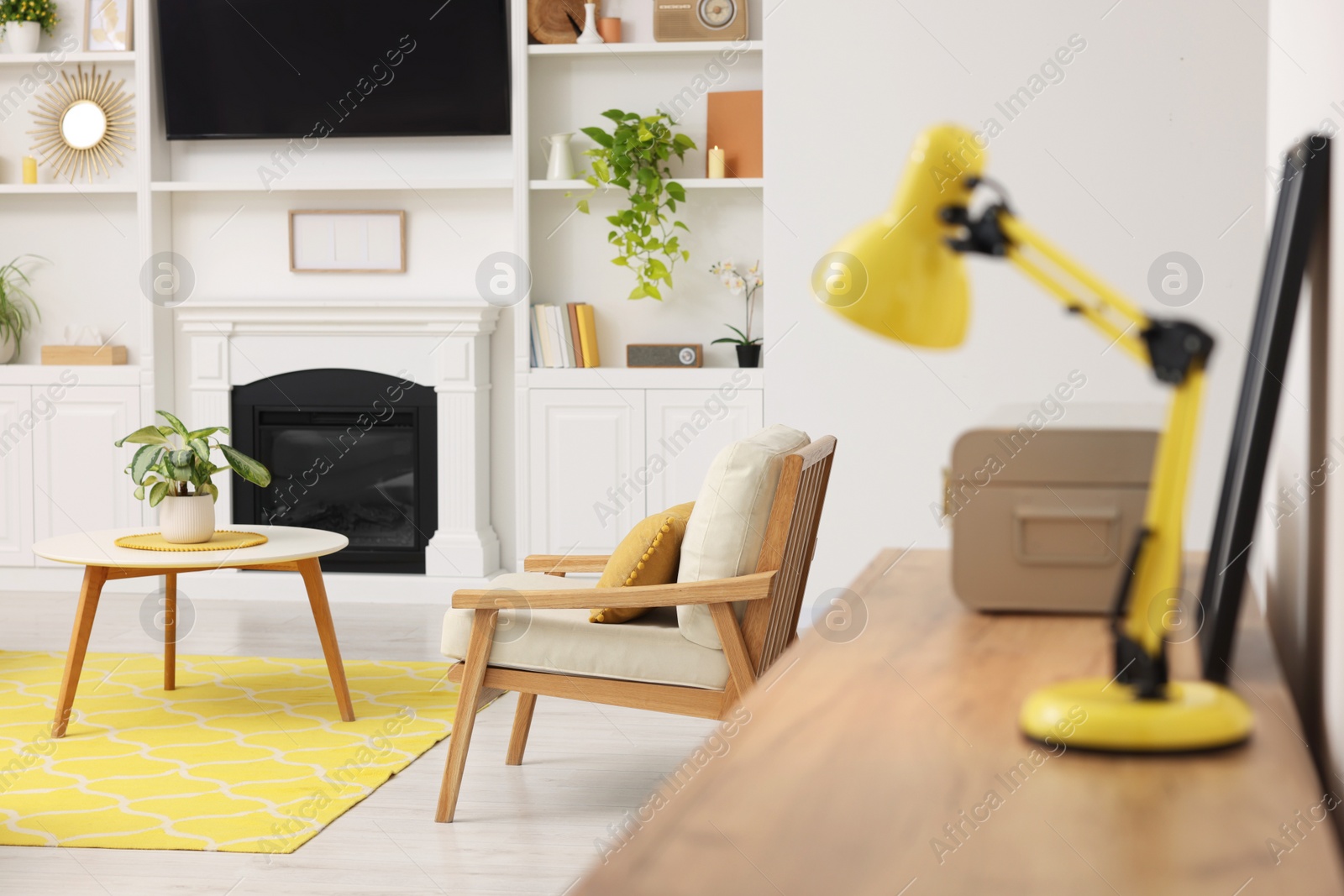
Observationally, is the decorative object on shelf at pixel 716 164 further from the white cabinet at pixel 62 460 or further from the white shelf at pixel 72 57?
the white cabinet at pixel 62 460

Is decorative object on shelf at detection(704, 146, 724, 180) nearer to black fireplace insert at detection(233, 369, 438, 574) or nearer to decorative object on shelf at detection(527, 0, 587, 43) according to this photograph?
decorative object on shelf at detection(527, 0, 587, 43)

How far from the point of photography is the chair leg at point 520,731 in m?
3.13

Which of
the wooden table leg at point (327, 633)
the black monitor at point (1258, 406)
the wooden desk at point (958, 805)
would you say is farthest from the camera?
the wooden table leg at point (327, 633)

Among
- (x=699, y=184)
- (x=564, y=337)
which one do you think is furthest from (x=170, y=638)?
(x=699, y=184)

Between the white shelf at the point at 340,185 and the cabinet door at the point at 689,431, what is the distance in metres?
1.19

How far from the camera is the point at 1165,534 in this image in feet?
2.27

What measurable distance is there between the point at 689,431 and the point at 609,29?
1753 millimetres

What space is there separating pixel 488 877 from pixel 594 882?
77.3 inches

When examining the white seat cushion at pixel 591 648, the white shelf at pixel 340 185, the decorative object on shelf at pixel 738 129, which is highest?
the decorative object on shelf at pixel 738 129

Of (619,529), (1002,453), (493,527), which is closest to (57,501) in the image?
(493,527)

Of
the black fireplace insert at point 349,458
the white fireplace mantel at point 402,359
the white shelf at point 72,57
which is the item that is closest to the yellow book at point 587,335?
the white fireplace mantel at point 402,359

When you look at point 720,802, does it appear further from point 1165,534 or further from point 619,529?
point 619,529

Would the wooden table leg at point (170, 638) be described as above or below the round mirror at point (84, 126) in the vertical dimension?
below

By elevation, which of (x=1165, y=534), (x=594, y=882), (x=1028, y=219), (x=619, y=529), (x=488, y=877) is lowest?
(x=488, y=877)
